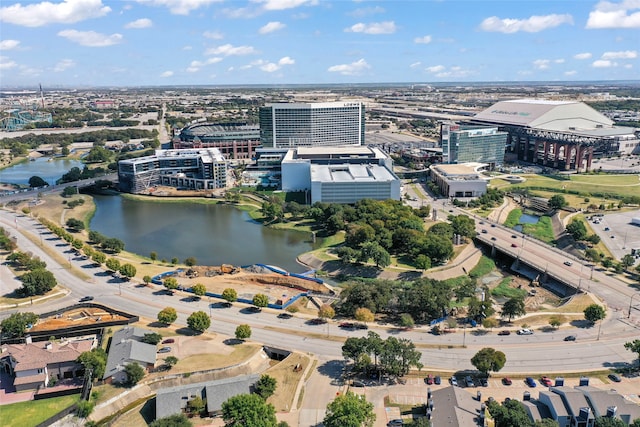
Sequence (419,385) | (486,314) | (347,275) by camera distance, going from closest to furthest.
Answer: (419,385) < (486,314) < (347,275)

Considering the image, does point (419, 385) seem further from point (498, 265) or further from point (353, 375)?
point (498, 265)

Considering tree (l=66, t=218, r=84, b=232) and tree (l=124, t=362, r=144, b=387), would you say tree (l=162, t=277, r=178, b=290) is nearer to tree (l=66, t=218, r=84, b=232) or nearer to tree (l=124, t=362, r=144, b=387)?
tree (l=124, t=362, r=144, b=387)

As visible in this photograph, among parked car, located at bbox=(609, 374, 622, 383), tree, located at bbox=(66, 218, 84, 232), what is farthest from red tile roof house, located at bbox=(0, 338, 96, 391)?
parked car, located at bbox=(609, 374, 622, 383)

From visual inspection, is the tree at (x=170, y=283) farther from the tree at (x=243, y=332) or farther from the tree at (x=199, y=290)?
the tree at (x=243, y=332)

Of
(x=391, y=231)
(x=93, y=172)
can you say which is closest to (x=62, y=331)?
(x=391, y=231)

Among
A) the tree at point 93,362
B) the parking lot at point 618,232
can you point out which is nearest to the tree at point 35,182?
the tree at point 93,362

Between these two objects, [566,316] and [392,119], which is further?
[392,119]

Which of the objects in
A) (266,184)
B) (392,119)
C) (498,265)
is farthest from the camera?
(392,119)
